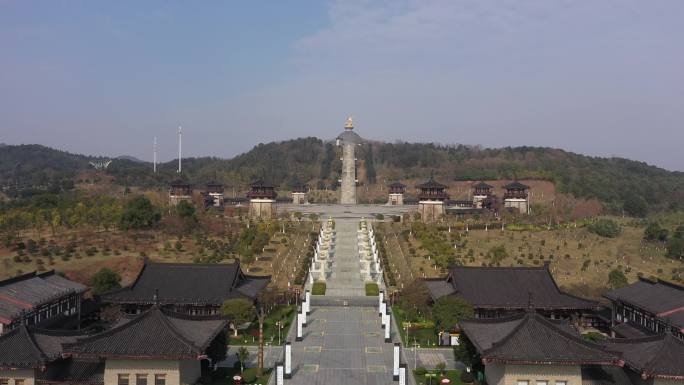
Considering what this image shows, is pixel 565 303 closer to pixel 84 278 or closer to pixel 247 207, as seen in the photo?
pixel 84 278

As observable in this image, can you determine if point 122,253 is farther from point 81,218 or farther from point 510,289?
point 510,289

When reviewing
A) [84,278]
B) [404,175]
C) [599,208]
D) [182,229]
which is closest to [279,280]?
[84,278]

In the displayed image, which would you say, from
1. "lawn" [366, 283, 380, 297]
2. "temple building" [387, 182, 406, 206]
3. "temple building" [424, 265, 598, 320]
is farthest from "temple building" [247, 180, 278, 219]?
"temple building" [424, 265, 598, 320]

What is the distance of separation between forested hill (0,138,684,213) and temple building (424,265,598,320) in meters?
55.5

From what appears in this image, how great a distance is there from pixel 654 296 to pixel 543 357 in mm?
10255

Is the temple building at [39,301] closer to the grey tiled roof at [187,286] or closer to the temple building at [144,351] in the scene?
the grey tiled roof at [187,286]

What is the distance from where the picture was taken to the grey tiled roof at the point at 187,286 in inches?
1170

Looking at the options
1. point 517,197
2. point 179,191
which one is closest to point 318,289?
point 517,197

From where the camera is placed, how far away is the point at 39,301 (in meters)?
24.7

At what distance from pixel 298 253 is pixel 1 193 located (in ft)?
191

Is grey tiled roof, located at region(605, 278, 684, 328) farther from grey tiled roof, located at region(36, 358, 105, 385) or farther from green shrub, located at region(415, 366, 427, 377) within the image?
grey tiled roof, located at region(36, 358, 105, 385)

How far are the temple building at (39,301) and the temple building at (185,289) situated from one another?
6.46 feet

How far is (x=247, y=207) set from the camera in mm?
72625

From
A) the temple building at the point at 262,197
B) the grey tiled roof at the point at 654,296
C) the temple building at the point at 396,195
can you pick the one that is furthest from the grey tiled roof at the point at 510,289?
the temple building at the point at 396,195
